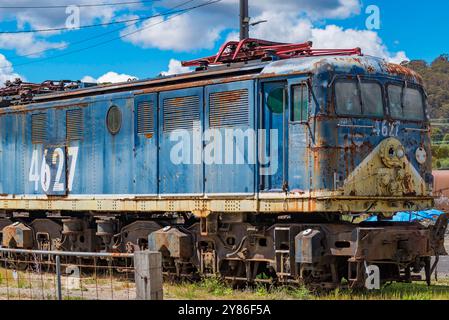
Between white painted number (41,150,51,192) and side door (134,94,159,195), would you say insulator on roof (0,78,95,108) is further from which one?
side door (134,94,159,195)

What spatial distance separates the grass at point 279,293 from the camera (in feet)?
41.3

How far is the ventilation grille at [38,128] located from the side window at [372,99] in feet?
28.1

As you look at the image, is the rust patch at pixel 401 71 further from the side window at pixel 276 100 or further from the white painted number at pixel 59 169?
the white painted number at pixel 59 169

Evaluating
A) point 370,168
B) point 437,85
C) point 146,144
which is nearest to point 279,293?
point 370,168

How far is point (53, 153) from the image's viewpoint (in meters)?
18.3

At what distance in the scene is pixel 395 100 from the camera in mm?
14062

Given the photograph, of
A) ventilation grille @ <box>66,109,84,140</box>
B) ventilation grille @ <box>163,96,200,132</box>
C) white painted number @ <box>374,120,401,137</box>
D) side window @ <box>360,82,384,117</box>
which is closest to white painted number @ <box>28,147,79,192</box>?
ventilation grille @ <box>66,109,84,140</box>

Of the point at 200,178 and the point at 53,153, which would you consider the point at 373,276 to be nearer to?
the point at 200,178

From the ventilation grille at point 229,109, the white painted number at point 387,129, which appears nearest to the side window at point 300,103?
the ventilation grille at point 229,109

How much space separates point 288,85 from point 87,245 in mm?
7042

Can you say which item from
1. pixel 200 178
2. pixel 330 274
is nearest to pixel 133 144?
pixel 200 178

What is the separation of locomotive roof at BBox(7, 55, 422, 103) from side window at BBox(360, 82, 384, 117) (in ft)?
0.79

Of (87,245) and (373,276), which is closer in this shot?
(373,276)
